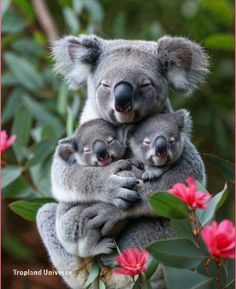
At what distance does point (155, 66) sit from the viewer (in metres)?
3.51

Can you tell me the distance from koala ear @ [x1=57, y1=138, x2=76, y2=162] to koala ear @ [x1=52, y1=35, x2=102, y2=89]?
1.76ft

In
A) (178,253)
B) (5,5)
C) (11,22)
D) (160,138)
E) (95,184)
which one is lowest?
(178,253)

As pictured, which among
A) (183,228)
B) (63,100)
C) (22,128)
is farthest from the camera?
(63,100)

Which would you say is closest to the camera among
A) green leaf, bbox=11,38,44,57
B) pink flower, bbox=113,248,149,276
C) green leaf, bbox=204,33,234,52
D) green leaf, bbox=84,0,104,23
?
pink flower, bbox=113,248,149,276

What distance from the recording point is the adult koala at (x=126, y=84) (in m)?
3.30

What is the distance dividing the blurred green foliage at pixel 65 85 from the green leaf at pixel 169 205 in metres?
1.97

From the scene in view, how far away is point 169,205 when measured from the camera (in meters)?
2.46

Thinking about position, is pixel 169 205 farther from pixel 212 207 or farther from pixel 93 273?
pixel 93 273

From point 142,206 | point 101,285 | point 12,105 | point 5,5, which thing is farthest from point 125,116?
point 12,105

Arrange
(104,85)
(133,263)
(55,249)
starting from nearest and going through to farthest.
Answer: (133,263), (104,85), (55,249)

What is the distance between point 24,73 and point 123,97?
9.66ft

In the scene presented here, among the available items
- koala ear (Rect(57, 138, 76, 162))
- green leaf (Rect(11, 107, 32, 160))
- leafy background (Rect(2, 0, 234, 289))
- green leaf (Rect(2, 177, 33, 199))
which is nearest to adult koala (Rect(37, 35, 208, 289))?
koala ear (Rect(57, 138, 76, 162))

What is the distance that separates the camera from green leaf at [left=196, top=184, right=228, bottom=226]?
8.10 ft

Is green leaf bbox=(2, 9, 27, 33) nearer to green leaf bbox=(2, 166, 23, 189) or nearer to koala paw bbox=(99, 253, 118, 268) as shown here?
green leaf bbox=(2, 166, 23, 189)
